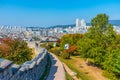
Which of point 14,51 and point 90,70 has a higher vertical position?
point 14,51

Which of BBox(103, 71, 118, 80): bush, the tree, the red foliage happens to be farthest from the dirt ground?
the tree

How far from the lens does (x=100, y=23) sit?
37.1 meters

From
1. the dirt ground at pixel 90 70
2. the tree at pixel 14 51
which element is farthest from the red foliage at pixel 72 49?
the tree at pixel 14 51

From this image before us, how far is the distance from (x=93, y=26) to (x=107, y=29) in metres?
1.74

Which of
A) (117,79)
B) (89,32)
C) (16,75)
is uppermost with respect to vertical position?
(89,32)

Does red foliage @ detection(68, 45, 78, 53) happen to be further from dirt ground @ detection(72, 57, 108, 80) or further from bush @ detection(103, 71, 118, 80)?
bush @ detection(103, 71, 118, 80)

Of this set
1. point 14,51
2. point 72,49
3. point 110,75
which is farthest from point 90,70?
point 72,49

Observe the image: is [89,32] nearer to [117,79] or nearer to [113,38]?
[113,38]

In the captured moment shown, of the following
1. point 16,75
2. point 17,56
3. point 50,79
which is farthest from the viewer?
point 17,56

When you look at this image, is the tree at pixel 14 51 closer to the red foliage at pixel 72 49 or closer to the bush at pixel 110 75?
the bush at pixel 110 75

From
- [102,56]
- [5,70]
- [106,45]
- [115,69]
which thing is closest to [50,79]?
[115,69]

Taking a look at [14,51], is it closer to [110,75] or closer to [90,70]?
[110,75]

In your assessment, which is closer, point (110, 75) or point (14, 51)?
point (14, 51)

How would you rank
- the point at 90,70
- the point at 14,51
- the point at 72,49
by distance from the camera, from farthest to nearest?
the point at 72,49 → the point at 90,70 → the point at 14,51
